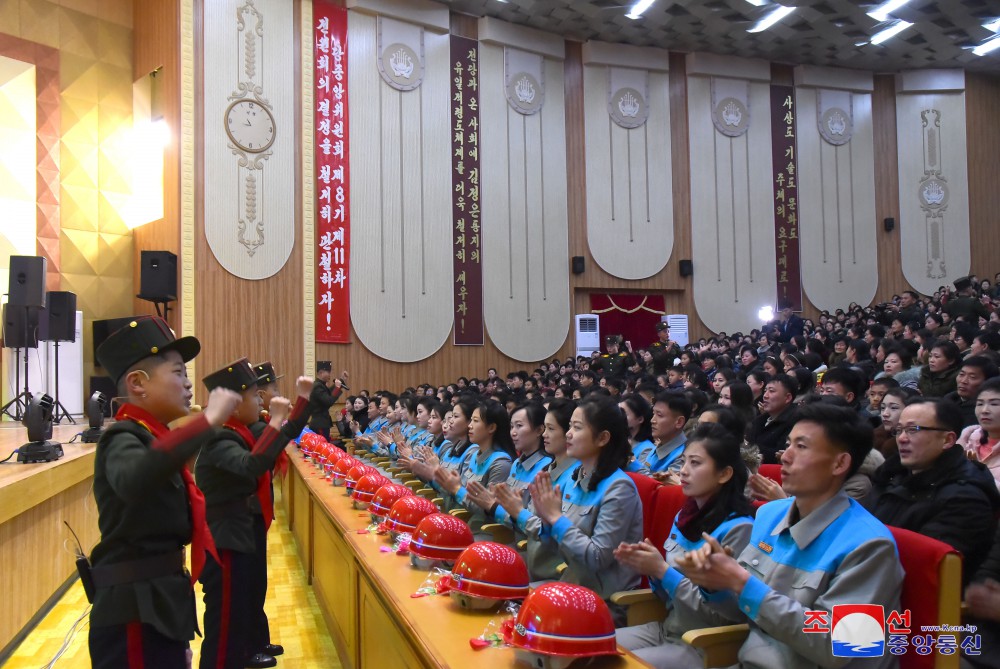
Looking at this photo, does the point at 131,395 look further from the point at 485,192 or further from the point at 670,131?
the point at 670,131

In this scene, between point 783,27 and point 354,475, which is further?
point 783,27

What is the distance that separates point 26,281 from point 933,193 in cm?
1481

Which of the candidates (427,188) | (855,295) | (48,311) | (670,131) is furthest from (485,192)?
(855,295)

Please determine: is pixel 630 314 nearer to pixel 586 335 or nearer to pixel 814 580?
pixel 586 335

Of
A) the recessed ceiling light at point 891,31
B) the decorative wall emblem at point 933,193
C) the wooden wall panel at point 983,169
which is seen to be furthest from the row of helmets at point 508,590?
the wooden wall panel at point 983,169

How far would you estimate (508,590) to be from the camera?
71.7 inches

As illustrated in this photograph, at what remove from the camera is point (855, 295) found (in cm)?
1375

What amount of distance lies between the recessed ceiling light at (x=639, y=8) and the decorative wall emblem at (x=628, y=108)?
1320 mm

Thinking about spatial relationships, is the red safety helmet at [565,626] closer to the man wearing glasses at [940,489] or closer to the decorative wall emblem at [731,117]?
the man wearing glasses at [940,489]

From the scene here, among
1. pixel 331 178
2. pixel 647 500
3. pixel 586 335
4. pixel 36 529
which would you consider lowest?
pixel 36 529

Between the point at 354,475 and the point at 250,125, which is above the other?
the point at 250,125

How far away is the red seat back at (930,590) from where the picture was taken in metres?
1.52

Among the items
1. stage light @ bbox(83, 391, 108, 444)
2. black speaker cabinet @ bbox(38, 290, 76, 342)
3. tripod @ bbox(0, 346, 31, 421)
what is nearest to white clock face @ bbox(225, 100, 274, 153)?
black speaker cabinet @ bbox(38, 290, 76, 342)

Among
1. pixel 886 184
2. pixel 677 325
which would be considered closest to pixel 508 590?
pixel 677 325
